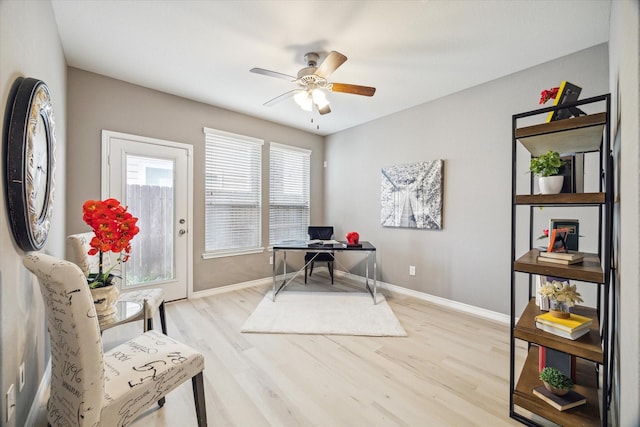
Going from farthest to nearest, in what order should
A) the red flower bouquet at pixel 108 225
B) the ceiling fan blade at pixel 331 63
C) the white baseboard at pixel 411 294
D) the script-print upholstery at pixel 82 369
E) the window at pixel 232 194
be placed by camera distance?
the window at pixel 232 194, the white baseboard at pixel 411 294, the ceiling fan blade at pixel 331 63, the red flower bouquet at pixel 108 225, the script-print upholstery at pixel 82 369

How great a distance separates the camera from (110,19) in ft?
6.94

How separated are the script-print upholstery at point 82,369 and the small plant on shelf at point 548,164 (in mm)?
2238

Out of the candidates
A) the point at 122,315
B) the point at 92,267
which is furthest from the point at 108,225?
the point at 92,267

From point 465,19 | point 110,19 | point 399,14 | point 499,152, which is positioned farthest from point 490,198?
point 110,19

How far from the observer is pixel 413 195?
3785mm

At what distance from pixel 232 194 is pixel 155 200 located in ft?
3.44

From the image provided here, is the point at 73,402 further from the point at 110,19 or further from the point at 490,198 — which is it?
the point at 490,198

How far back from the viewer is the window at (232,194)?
3893mm

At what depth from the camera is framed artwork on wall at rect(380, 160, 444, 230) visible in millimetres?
3531

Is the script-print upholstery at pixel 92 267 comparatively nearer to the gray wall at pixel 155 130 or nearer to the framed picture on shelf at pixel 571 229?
the gray wall at pixel 155 130

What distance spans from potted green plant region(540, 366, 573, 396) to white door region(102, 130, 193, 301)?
3731 mm

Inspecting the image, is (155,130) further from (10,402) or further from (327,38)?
(10,402)

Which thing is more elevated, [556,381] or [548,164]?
[548,164]

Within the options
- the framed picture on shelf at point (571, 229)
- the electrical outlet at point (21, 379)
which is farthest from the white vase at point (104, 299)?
the framed picture on shelf at point (571, 229)
